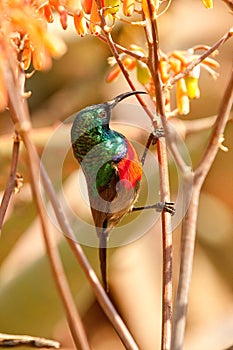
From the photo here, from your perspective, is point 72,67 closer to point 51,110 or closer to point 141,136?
point 51,110

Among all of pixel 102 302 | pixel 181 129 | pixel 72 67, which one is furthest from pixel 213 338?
pixel 72 67

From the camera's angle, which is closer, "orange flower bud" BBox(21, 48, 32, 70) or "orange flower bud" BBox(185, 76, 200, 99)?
"orange flower bud" BBox(21, 48, 32, 70)

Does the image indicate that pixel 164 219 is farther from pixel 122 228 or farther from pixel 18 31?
pixel 122 228

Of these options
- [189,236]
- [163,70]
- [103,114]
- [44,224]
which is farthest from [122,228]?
[44,224]

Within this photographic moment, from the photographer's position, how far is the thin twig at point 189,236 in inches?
36.3

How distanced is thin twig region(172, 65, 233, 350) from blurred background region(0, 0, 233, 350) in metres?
0.41

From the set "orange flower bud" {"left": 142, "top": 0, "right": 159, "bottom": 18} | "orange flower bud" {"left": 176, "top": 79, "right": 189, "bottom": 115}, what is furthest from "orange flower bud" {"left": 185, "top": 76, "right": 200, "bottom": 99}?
"orange flower bud" {"left": 142, "top": 0, "right": 159, "bottom": 18}

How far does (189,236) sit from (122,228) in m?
0.99

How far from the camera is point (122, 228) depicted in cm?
196

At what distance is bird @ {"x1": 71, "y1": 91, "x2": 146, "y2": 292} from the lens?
1294mm

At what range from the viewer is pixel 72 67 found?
10.7ft

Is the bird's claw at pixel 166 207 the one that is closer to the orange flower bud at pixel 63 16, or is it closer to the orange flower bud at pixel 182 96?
the orange flower bud at pixel 182 96

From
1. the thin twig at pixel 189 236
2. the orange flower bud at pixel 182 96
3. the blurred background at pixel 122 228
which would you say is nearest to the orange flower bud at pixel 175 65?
the orange flower bud at pixel 182 96

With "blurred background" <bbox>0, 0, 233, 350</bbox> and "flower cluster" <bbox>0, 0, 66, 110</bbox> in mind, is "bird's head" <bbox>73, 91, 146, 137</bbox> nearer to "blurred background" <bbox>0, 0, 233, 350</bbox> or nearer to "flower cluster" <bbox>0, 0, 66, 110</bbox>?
"blurred background" <bbox>0, 0, 233, 350</bbox>
